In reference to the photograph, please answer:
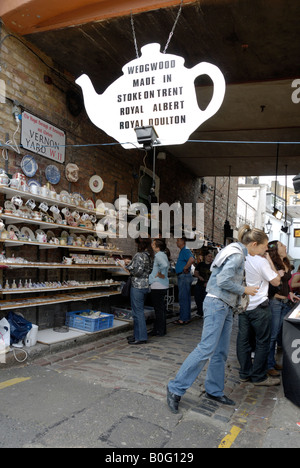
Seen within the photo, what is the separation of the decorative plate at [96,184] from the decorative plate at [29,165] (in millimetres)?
1557

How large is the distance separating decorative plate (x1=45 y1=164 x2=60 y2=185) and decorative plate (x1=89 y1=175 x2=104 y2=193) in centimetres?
101

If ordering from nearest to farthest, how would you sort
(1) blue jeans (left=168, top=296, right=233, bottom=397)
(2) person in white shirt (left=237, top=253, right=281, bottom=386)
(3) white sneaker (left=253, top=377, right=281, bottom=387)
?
(1) blue jeans (left=168, top=296, right=233, bottom=397)
(2) person in white shirt (left=237, top=253, right=281, bottom=386)
(3) white sneaker (left=253, top=377, right=281, bottom=387)

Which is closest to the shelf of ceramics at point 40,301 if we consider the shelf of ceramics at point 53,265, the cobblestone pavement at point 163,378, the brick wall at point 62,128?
the brick wall at point 62,128

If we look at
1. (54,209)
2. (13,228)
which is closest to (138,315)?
(54,209)

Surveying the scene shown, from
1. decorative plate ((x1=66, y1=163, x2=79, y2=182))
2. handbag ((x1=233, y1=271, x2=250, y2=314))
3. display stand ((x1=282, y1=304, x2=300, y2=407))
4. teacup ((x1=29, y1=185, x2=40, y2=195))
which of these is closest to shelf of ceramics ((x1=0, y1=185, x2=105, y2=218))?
teacup ((x1=29, y1=185, x2=40, y2=195))

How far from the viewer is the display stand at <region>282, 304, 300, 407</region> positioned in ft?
11.5

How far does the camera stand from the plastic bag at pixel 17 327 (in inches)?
183

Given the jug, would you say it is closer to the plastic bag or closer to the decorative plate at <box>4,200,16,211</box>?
the decorative plate at <box>4,200,16,211</box>

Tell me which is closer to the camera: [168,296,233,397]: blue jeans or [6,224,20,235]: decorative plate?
[168,296,233,397]: blue jeans

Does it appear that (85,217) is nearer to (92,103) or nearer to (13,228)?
(13,228)

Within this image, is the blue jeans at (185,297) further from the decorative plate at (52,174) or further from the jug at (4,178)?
the jug at (4,178)

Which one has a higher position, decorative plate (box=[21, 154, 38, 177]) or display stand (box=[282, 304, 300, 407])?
decorative plate (box=[21, 154, 38, 177])

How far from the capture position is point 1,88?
16.1 feet
